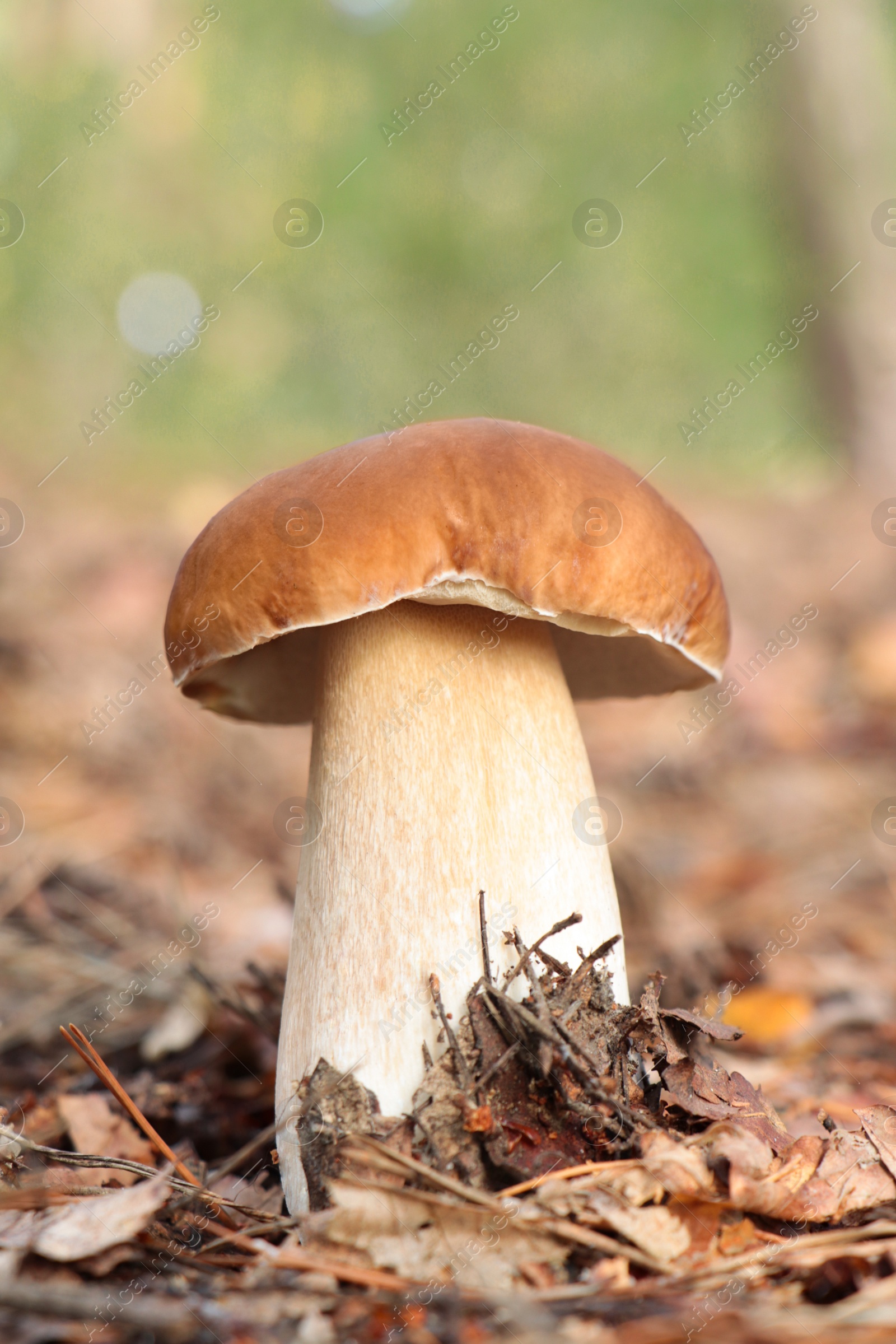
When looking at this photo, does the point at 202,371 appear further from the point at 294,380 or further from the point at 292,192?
the point at 292,192

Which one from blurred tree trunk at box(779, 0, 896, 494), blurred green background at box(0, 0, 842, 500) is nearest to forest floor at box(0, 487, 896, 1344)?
blurred tree trunk at box(779, 0, 896, 494)

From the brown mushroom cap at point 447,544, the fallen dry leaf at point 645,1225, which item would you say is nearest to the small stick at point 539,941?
the fallen dry leaf at point 645,1225

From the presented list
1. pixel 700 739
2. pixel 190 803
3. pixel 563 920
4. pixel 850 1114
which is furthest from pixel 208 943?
pixel 700 739

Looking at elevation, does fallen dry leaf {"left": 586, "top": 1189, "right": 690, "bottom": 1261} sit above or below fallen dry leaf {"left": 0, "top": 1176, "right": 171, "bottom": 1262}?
below

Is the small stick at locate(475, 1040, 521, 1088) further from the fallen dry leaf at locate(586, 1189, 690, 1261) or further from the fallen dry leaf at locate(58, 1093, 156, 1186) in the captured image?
the fallen dry leaf at locate(58, 1093, 156, 1186)

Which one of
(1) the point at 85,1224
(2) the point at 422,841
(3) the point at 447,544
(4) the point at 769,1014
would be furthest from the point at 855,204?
(1) the point at 85,1224

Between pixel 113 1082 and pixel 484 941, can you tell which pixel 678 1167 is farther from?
pixel 113 1082

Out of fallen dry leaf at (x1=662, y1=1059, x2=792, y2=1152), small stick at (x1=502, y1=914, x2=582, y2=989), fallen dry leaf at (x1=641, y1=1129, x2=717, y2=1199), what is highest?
small stick at (x1=502, y1=914, x2=582, y2=989)
